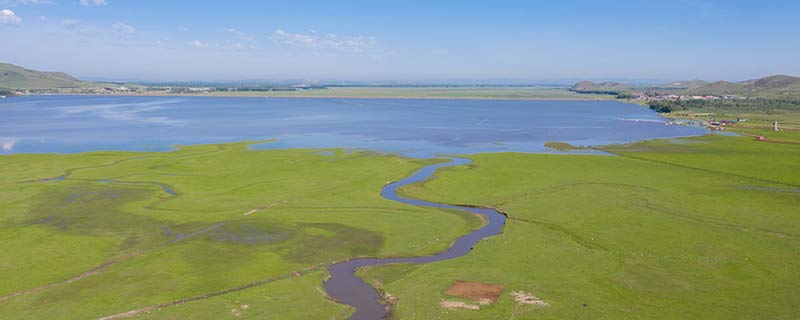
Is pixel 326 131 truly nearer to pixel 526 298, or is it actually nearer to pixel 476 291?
pixel 476 291

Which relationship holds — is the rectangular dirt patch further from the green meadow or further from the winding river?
the winding river

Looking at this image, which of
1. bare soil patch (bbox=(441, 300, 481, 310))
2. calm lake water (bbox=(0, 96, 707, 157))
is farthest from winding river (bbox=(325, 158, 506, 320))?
calm lake water (bbox=(0, 96, 707, 157))

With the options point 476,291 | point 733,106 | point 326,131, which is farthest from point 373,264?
point 733,106

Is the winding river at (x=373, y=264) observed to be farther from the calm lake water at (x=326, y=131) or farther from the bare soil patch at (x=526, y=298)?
the calm lake water at (x=326, y=131)

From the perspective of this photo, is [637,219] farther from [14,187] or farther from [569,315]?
[14,187]

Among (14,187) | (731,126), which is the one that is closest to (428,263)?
(14,187)

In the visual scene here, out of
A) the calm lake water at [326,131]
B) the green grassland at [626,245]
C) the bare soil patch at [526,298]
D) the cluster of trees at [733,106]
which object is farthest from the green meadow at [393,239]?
the cluster of trees at [733,106]
